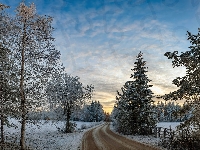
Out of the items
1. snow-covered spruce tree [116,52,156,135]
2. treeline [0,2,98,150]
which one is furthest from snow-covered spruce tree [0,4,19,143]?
snow-covered spruce tree [116,52,156,135]

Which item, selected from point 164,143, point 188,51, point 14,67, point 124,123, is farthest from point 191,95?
point 124,123

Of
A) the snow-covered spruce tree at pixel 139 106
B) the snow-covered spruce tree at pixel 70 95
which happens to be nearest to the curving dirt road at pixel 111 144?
the snow-covered spruce tree at pixel 139 106

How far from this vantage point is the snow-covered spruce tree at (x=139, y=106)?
33.2 metres

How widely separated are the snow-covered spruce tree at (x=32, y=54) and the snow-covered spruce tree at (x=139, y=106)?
2230 centimetres

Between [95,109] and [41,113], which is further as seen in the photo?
[95,109]

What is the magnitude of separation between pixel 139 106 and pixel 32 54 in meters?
24.0

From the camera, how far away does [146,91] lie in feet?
113

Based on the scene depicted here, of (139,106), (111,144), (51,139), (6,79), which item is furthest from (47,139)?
(6,79)

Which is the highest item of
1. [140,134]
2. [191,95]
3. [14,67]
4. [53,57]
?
[53,57]

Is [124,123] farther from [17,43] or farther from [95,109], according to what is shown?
[95,109]

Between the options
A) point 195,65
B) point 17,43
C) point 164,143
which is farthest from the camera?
point 164,143

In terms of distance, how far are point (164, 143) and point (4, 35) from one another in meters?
16.6

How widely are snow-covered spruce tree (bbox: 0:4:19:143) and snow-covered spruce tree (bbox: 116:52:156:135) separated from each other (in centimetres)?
2391

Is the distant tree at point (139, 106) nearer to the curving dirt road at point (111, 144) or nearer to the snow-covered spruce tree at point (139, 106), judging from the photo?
the snow-covered spruce tree at point (139, 106)
